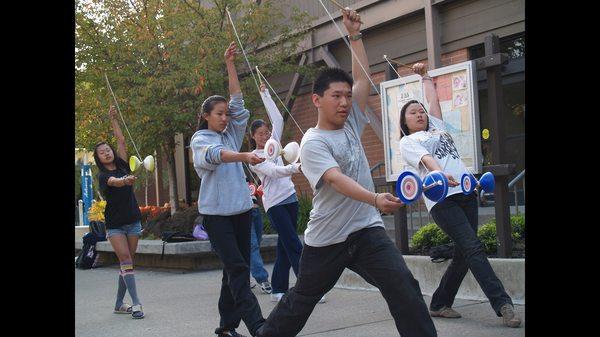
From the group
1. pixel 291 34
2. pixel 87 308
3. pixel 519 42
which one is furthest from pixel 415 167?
pixel 291 34

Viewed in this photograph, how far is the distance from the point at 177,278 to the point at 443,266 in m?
4.50

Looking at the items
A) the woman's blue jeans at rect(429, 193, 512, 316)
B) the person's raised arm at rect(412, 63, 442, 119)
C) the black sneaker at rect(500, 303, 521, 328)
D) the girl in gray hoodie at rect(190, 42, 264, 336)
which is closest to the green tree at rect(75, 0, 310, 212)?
the person's raised arm at rect(412, 63, 442, 119)

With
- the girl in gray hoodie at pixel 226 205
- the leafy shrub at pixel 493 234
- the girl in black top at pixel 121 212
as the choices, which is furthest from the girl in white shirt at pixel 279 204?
the leafy shrub at pixel 493 234

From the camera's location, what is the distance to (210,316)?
22.5ft

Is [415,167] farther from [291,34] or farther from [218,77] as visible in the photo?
[291,34]

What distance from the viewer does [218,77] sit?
40.3 ft

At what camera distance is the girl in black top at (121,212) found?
22.5 feet

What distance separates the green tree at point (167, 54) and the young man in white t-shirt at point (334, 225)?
810cm

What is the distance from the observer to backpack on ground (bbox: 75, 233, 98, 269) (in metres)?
12.6

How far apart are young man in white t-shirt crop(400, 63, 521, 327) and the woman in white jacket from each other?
61.5 inches

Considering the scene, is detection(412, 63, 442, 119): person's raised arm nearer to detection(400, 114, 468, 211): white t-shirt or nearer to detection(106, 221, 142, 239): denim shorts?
detection(400, 114, 468, 211): white t-shirt

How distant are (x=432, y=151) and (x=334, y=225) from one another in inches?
68.0

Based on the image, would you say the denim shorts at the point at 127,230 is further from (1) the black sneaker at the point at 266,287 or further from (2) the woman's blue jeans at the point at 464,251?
(2) the woman's blue jeans at the point at 464,251
